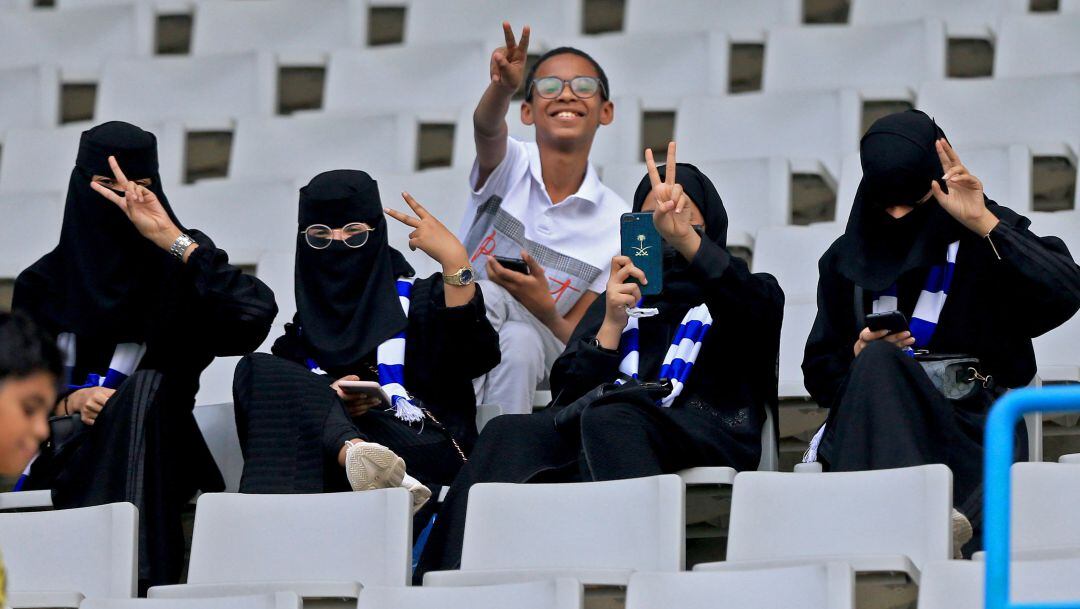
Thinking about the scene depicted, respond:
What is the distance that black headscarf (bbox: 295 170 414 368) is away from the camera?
170 inches

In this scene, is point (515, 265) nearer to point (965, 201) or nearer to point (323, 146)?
point (965, 201)

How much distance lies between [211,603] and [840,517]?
1149 millimetres

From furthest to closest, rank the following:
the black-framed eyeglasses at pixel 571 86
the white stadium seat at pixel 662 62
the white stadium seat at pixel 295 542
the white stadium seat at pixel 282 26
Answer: the white stadium seat at pixel 282 26 < the white stadium seat at pixel 662 62 < the black-framed eyeglasses at pixel 571 86 < the white stadium seat at pixel 295 542

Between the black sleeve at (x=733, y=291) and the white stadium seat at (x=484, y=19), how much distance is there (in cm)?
260

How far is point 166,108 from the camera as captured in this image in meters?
6.56

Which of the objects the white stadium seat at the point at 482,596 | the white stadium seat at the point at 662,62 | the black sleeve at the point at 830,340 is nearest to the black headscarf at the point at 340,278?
the black sleeve at the point at 830,340

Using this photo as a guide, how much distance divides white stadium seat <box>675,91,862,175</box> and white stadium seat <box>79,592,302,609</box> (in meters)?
2.71

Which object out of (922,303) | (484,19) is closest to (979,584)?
(922,303)

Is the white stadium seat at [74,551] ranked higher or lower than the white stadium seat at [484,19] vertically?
lower

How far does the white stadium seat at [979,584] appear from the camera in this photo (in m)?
3.08

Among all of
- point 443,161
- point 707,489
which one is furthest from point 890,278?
point 443,161

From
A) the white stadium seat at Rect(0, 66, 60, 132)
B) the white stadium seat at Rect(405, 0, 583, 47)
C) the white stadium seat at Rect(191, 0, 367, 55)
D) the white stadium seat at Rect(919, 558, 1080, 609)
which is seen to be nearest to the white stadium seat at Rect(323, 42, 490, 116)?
the white stadium seat at Rect(405, 0, 583, 47)

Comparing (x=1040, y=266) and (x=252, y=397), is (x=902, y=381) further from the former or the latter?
(x=252, y=397)

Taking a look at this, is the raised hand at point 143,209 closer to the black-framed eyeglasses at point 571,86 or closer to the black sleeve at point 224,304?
the black sleeve at point 224,304
